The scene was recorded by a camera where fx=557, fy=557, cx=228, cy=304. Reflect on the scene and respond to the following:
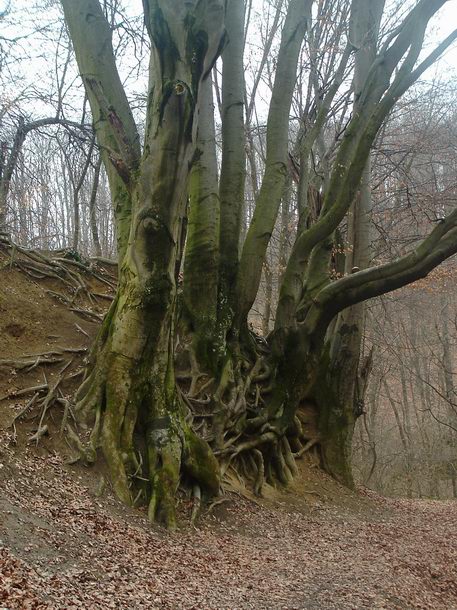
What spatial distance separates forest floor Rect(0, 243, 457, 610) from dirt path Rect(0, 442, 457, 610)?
0.05 ft

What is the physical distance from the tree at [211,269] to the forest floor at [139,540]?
0.50 meters

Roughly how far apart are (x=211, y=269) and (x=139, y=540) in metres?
4.82

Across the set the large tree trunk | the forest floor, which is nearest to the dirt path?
the forest floor

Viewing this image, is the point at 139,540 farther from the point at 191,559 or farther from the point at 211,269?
the point at 211,269

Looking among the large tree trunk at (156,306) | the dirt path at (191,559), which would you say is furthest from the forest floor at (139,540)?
the large tree trunk at (156,306)

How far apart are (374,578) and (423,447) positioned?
1948 centimetres

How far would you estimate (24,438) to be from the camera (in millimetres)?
6156

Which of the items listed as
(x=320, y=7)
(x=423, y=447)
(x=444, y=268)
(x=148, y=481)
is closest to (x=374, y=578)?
(x=148, y=481)

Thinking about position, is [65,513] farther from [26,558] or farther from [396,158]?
[396,158]

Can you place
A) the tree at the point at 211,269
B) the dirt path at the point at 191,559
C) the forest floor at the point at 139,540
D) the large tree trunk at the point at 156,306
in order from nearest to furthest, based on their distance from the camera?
the dirt path at the point at 191,559
the forest floor at the point at 139,540
the large tree trunk at the point at 156,306
the tree at the point at 211,269

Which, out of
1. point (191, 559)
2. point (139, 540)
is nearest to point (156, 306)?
point (139, 540)

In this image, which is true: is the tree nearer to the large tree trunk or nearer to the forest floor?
the large tree trunk

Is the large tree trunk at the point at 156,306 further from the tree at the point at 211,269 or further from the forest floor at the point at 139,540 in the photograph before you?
the forest floor at the point at 139,540

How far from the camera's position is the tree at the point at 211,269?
6301mm
